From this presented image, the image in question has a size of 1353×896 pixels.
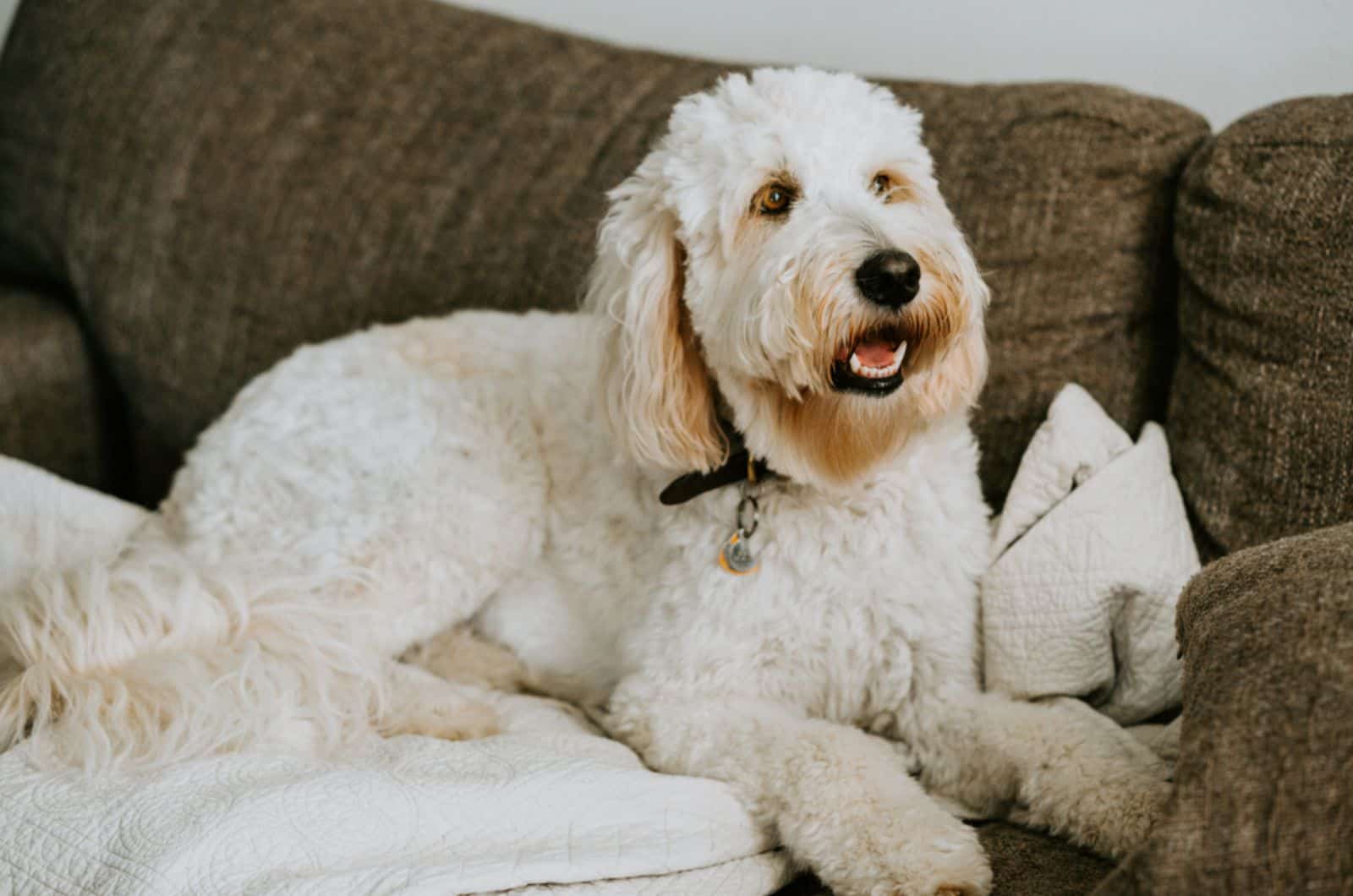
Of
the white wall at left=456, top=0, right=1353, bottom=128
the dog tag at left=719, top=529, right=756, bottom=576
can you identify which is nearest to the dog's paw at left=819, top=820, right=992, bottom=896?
the dog tag at left=719, top=529, right=756, bottom=576

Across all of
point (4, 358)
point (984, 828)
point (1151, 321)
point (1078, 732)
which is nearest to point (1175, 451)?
point (1151, 321)

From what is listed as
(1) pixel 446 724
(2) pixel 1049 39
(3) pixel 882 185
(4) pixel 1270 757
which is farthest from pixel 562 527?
(2) pixel 1049 39

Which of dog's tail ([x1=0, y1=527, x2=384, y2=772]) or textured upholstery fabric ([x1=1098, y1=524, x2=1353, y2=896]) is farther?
dog's tail ([x1=0, y1=527, x2=384, y2=772])

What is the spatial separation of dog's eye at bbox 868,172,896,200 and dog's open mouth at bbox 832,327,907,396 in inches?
10.4

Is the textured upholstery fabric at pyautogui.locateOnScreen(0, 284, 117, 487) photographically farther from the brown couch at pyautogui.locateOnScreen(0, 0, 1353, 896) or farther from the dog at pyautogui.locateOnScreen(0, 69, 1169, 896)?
the dog at pyautogui.locateOnScreen(0, 69, 1169, 896)

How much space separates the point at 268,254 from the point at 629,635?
130 centimetres

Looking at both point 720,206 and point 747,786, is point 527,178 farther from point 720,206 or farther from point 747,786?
point 747,786

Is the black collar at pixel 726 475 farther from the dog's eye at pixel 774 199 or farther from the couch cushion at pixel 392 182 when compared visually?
the couch cushion at pixel 392 182

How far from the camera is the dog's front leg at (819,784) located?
1352 millimetres

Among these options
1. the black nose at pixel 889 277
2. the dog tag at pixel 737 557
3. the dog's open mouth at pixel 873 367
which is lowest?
the dog tag at pixel 737 557

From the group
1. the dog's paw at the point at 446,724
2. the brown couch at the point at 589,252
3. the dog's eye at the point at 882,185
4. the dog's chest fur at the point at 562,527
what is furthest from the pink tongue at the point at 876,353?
the dog's paw at the point at 446,724

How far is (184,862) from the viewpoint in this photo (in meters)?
1.29

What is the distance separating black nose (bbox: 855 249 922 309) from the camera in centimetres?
141

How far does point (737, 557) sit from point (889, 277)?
476 millimetres
